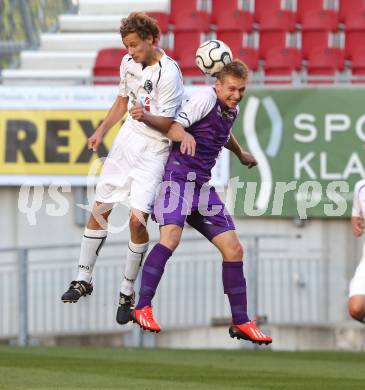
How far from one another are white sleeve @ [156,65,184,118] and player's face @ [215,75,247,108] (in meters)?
0.37

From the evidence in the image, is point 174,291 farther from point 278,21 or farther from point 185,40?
point 278,21

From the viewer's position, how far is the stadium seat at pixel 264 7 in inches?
763

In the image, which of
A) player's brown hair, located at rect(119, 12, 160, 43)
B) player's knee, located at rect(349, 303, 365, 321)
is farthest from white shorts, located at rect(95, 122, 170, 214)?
player's knee, located at rect(349, 303, 365, 321)

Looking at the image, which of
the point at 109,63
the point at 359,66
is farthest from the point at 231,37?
the point at 359,66

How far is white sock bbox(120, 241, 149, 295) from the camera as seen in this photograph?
10.4 m

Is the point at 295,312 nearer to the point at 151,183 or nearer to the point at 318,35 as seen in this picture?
the point at 318,35

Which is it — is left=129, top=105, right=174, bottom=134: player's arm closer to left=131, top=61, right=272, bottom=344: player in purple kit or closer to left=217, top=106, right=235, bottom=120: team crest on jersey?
left=131, top=61, right=272, bottom=344: player in purple kit

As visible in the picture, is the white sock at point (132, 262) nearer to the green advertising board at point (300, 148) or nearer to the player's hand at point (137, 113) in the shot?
the player's hand at point (137, 113)

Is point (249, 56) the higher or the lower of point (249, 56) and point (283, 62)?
the higher

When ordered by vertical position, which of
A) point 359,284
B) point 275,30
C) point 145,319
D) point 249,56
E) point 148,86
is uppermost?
point 275,30

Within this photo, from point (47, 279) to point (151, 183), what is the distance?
6.80 meters

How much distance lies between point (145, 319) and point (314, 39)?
389 inches

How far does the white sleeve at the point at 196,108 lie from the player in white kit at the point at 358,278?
199 centimetres

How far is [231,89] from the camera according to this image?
32.3 ft
